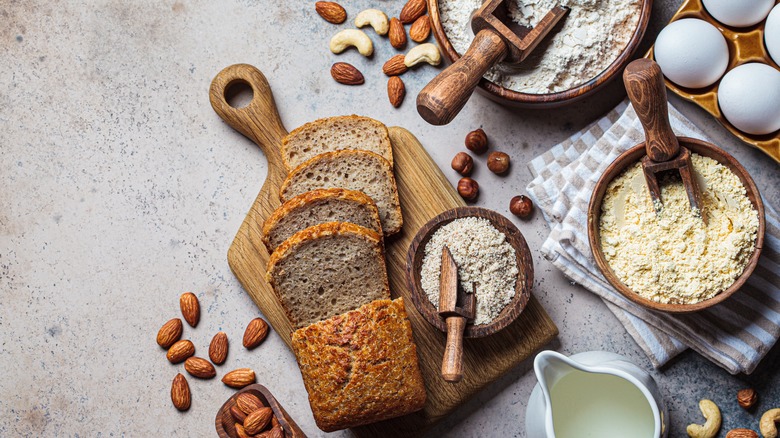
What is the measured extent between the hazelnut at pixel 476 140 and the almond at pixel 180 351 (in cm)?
112

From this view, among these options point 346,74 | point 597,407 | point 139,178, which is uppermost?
point 346,74

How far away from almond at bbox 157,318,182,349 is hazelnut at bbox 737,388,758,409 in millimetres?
1787

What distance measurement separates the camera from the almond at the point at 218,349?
2.28 m

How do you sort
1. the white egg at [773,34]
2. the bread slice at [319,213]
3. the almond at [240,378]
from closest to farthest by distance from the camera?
the white egg at [773,34] → the bread slice at [319,213] → the almond at [240,378]

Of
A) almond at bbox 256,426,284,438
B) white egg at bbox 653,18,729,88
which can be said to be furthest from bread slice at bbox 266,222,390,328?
white egg at bbox 653,18,729,88

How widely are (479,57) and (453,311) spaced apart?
697 mm

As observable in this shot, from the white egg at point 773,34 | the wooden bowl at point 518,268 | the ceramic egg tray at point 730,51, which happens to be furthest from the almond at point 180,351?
the white egg at point 773,34

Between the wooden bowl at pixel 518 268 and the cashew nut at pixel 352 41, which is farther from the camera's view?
the cashew nut at pixel 352 41

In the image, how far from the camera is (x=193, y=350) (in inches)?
90.6

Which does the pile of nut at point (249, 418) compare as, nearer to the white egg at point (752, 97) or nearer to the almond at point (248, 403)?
the almond at point (248, 403)

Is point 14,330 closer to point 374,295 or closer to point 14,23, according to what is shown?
point 14,23

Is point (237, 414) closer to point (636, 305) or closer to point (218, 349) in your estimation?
point (218, 349)

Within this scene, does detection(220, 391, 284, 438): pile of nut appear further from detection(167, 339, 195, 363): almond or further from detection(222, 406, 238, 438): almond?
detection(167, 339, 195, 363): almond

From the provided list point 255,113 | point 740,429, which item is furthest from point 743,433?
point 255,113
